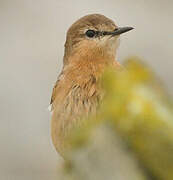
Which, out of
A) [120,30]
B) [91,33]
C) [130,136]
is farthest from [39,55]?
[130,136]

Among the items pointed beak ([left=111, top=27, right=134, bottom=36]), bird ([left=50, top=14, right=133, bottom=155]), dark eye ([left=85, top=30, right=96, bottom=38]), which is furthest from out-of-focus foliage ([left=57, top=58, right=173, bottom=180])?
dark eye ([left=85, top=30, right=96, bottom=38])

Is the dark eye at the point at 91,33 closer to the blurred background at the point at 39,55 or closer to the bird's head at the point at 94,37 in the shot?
the bird's head at the point at 94,37

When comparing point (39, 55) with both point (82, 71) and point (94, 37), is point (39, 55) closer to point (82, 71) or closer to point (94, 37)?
point (94, 37)

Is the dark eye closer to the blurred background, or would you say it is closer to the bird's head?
the bird's head

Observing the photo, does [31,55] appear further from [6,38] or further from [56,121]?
[56,121]

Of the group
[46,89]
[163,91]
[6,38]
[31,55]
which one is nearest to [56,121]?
[163,91]

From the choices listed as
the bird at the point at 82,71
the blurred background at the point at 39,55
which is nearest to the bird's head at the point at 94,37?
the bird at the point at 82,71
